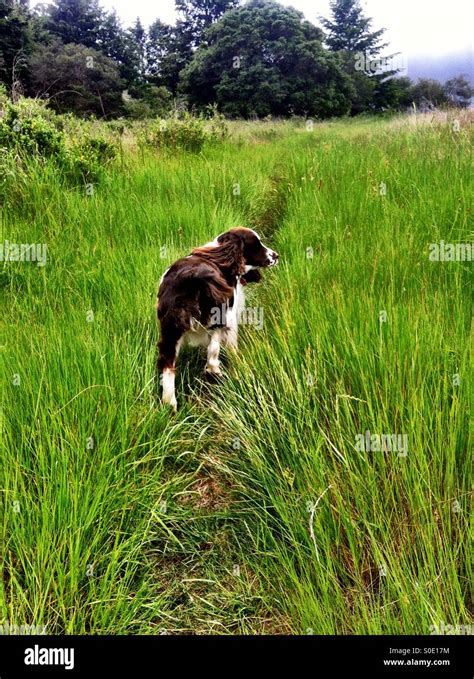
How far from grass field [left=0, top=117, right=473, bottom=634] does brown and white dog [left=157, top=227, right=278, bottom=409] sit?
0.10 m

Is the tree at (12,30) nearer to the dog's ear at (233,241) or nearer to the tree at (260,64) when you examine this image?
the tree at (260,64)

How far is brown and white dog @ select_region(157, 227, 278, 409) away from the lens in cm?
232

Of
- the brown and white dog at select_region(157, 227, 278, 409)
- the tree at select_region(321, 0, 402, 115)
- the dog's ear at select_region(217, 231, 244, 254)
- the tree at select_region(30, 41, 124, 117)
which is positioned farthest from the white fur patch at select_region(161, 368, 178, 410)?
the tree at select_region(321, 0, 402, 115)

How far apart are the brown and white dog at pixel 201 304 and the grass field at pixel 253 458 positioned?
0.34 feet

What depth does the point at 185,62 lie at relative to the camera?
1659cm

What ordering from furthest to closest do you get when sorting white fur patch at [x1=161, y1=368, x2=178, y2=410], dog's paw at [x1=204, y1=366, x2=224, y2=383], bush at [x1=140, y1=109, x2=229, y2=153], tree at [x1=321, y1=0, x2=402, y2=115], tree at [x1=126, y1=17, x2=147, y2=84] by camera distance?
tree at [x1=321, y1=0, x2=402, y2=115] < tree at [x1=126, y1=17, x2=147, y2=84] < bush at [x1=140, y1=109, x2=229, y2=153] < dog's paw at [x1=204, y1=366, x2=224, y2=383] < white fur patch at [x1=161, y1=368, x2=178, y2=410]

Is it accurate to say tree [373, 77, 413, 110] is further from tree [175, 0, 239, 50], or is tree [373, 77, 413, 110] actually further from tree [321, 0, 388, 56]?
tree [175, 0, 239, 50]

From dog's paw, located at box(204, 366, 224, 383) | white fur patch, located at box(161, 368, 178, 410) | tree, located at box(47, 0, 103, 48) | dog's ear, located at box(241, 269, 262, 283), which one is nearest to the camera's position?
white fur patch, located at box(161, 368, 178, 410)

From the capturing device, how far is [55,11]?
77.1 ft

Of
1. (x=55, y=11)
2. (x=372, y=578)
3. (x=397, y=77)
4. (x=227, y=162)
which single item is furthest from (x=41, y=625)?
(x=397, y=77)

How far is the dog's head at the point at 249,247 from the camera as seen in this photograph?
122 inches

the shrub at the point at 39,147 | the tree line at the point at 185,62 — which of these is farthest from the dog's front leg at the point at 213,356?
the tree line at the point at 185,62

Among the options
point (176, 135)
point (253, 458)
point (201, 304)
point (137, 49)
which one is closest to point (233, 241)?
point (201, 304)

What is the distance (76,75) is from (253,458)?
19.1 metres
